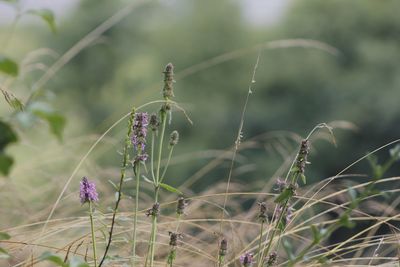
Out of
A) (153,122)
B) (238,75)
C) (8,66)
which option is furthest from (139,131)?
(238,75)

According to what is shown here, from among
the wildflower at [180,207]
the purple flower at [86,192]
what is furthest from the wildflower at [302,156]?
the purple flower at [86,192]

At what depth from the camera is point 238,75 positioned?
59.2 feet

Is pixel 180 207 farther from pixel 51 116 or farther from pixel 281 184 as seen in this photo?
pixel 51 116

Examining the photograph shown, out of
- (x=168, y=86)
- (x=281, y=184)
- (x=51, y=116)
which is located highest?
(x=168, y=86)

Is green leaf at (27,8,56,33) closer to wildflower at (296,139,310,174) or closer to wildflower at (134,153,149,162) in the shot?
wildflower at (134,153,149,162)

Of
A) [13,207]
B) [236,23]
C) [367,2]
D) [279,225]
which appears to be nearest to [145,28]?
[236,23]

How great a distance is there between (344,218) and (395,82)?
14131mm

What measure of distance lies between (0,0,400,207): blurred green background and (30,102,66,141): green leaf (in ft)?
35.6

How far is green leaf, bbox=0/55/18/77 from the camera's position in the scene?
33.1 inches

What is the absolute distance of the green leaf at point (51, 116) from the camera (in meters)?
0.80

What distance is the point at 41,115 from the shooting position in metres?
0.82

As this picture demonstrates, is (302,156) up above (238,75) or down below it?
below

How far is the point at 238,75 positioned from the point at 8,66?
17.3 m

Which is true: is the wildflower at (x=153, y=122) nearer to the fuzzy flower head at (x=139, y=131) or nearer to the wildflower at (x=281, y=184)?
the fuzzy flower head at (x=139, y=131)
